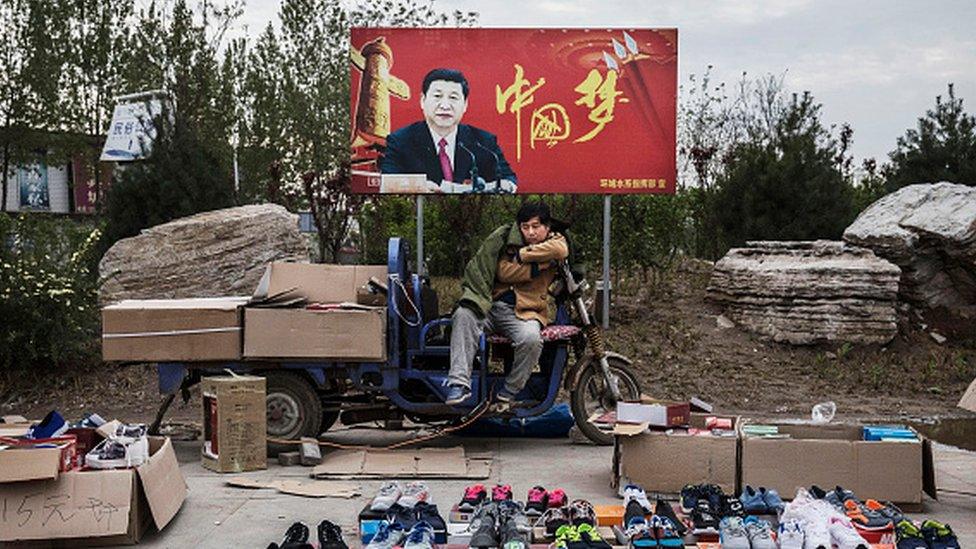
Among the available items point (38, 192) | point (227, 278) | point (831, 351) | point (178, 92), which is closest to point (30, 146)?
point (178, 92)

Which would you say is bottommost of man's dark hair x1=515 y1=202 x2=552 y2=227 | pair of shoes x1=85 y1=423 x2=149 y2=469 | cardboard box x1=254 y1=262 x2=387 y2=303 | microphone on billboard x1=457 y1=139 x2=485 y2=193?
pair of shoes x1=85 y1=423 x2=149 y2=469

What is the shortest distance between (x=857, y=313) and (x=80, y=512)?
9.23 m

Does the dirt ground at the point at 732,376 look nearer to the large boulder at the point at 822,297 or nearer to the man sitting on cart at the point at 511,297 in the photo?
the large boulder at the point at 822,297

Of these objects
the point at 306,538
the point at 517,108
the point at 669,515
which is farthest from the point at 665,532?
the point at 517,108

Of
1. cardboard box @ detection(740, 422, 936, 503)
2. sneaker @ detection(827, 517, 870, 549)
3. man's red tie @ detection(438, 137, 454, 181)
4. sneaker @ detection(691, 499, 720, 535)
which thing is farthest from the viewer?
man's red tie @ detection(438, 137, 454, 181)

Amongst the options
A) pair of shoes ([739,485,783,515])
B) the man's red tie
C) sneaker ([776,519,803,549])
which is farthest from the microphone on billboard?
sneaker ([776,519,803,549])

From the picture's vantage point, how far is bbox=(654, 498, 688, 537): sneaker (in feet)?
18.5

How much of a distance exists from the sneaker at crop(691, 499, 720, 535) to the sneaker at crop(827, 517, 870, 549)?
573 millimetres

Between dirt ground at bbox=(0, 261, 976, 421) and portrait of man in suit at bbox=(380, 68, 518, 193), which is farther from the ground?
portrait of man in suit at bbox=(380, 68, 518, 193)

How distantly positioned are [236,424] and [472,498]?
209cm

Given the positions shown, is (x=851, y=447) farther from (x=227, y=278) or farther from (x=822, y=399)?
(x=227, y=278)

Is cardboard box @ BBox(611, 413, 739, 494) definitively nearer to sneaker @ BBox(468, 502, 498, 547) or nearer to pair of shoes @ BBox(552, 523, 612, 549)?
sneaker @ BBox(468, 502, 498, 547)

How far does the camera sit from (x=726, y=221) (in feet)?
50.4

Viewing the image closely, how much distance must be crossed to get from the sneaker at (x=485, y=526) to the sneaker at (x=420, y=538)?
20 centimetres
